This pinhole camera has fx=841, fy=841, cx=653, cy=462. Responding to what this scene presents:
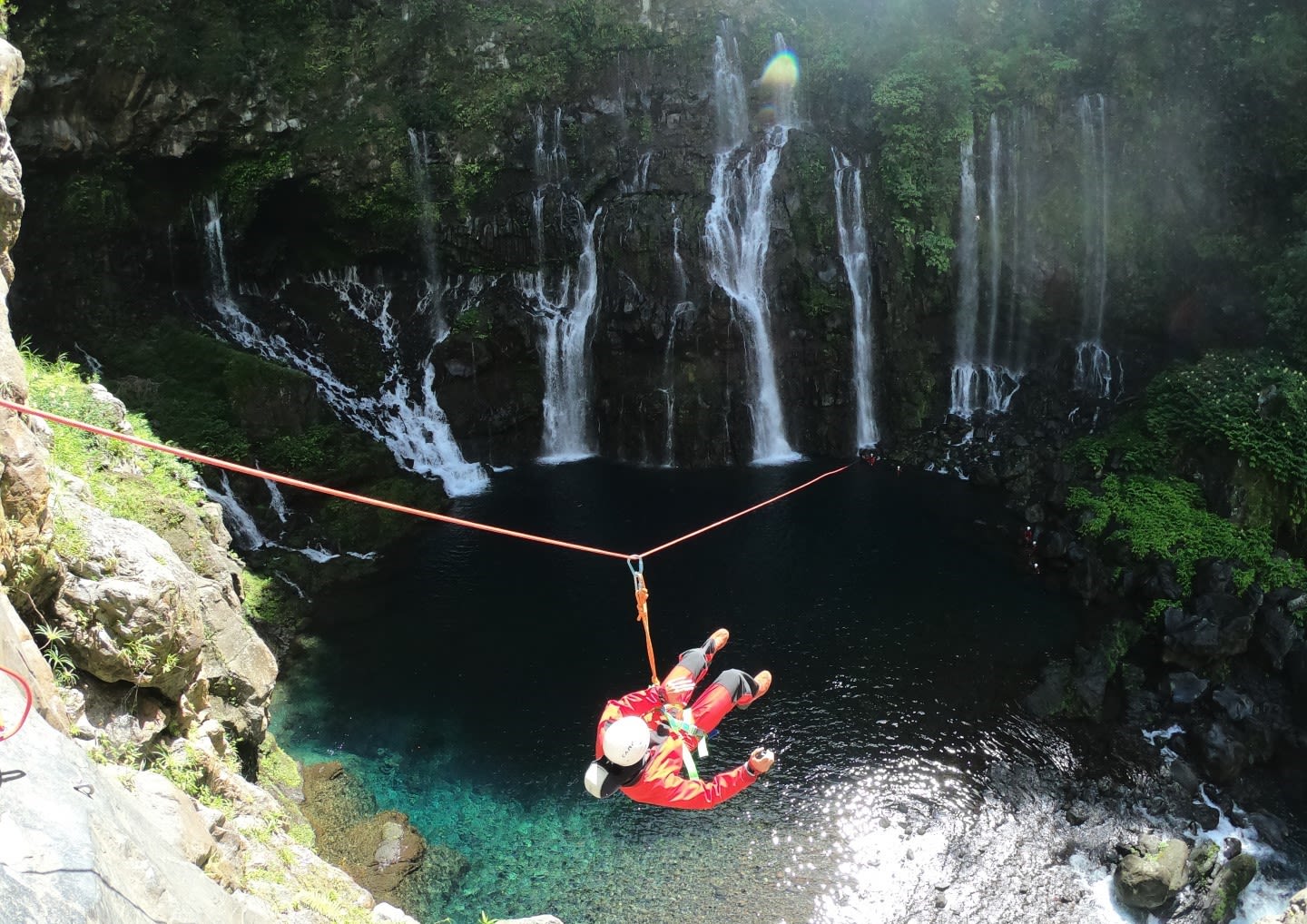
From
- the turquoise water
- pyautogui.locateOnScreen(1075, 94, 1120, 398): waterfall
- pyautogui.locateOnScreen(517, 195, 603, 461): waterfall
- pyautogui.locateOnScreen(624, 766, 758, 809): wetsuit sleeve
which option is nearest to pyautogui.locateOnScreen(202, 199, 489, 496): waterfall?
the turquoise water

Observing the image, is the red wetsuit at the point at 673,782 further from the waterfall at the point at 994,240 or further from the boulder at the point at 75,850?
the waterfall at the point at 994,240

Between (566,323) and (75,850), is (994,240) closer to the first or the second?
(566,323)

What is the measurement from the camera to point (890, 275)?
68.7ft

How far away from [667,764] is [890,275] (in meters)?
17.6

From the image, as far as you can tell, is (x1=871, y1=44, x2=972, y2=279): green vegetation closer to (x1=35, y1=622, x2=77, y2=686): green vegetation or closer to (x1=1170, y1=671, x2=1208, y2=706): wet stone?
(x1=1170, y1=671, x2=1208, y2=706): wet stone

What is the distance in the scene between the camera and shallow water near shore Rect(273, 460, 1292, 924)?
9562mm

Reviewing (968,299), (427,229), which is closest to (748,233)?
(968,299)

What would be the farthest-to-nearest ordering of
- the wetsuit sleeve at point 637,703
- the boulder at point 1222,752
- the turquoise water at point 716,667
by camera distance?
the boulder at point 1222,752, the turquoise water at point 716,667, the wetsuit sleeve at point 637,703

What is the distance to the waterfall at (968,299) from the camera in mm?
20672

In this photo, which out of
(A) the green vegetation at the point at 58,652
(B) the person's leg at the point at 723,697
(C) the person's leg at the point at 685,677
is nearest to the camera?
(A) the green vegetation at the point at 58,652

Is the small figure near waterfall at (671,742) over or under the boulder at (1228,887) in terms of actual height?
over

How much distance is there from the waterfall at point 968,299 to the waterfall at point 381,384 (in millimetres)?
12483

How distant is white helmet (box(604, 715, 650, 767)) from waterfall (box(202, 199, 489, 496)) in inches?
592

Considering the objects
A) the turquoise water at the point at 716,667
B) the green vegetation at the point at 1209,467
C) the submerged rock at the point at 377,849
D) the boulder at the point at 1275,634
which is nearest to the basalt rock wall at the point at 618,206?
the green vegetation at the point at 1209,467
